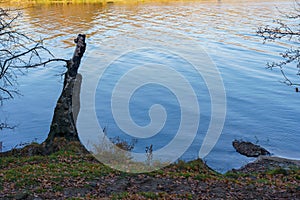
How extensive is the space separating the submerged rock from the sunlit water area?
31 centimetres

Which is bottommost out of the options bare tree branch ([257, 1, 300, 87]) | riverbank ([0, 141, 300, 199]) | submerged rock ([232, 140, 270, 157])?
submerged rock ([232, 140, 270, 157])

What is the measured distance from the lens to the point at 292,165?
1377 cm

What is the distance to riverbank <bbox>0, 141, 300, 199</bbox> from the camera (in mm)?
9016

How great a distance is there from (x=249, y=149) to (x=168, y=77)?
11.6m

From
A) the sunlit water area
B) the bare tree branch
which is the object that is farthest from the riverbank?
the sunlit water area

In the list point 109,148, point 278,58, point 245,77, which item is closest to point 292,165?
point 109,148

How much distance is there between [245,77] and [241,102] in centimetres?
473

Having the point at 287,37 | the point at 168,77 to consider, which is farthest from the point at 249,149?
the point at 168,77

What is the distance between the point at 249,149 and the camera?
53.3 feet

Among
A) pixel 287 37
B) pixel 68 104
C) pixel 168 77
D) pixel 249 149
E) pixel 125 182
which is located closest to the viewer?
pixel 125 182

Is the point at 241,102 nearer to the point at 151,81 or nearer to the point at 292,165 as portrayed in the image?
the point at 151,81

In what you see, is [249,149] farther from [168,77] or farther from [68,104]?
[168,77]

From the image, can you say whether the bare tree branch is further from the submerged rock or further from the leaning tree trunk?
the leaning tree trunk

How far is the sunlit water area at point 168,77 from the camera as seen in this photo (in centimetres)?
1794
